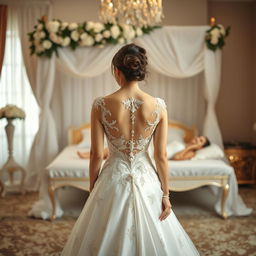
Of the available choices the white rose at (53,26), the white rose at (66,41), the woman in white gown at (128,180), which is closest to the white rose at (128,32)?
the white rose at (66,41)

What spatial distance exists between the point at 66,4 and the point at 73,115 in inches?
63.9

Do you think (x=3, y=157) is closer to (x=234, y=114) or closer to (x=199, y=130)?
(x=199, y=130)

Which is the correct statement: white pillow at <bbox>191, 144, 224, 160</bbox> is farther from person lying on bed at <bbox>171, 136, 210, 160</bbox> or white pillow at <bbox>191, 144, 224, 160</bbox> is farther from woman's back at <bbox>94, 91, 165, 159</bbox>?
woman's back at <bbox>94, 91, 165, 159</bbox>

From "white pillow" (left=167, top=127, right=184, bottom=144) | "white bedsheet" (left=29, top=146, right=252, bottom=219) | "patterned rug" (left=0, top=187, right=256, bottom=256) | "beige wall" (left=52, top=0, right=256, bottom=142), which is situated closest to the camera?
"patterned rug" (left=0, top=187, right=256, bottom=256)

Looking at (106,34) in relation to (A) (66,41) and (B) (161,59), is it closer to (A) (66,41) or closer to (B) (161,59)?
(A) (66,41)

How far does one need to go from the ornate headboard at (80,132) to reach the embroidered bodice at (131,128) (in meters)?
3.28

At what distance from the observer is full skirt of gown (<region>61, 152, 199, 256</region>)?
2.01m

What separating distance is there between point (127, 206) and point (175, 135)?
10.9 ft

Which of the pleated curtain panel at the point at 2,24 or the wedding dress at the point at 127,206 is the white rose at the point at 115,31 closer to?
the pleated curtain panel at the point at 2,24

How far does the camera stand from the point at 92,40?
4.46 m

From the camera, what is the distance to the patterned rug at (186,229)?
3.22 meters

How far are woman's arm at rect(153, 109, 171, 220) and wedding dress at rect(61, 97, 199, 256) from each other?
29mm

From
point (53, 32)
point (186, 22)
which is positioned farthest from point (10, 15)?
point (186, 22)

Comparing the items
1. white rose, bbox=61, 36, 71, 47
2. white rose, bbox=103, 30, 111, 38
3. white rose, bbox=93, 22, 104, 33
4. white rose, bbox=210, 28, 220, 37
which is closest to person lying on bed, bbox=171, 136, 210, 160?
white rose, bbox=210, 28, 220, 37
